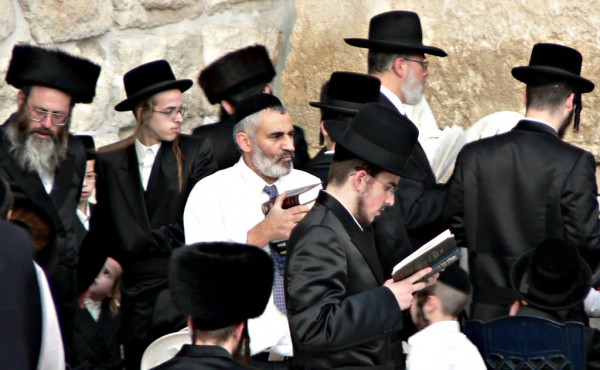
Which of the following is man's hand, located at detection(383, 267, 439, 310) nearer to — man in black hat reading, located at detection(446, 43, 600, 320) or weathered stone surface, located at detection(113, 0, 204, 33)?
man in black hat reading, located at detection(446, 43, 600, 320)

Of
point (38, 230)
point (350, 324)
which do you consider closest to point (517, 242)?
point (350, 324)

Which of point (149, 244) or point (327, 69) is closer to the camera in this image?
point (149, 244)

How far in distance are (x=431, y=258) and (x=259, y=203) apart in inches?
50.7

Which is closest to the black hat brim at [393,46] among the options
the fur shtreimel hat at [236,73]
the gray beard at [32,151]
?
the fur shtreimel hat at [236,73]

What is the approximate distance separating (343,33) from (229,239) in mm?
2626

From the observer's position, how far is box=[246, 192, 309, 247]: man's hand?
18.3 feet

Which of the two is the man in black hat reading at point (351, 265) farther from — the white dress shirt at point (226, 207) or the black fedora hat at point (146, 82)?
the black fedora hat at point (146, 82)

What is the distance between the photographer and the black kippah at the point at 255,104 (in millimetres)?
6156

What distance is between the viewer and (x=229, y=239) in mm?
5824

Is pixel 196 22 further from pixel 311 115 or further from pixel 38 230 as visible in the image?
pixel 38 230

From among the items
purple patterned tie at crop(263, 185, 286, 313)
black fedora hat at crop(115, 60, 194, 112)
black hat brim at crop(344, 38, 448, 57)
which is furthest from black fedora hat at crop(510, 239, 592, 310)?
black fedora hat at crop(115, 60, 194, 112)

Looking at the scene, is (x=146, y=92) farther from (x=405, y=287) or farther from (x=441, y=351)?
(x=405, y=287)

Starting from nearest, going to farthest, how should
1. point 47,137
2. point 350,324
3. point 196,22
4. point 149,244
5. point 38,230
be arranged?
point 350,324, point 38,230, point 47,137, point 149,244, point 196,22

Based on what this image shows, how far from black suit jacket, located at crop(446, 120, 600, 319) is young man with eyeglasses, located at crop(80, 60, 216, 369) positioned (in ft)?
4.37
